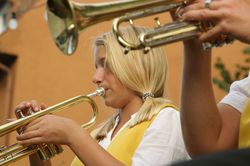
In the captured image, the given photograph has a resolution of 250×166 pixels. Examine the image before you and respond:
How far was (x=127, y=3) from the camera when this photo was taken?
3.77 feet

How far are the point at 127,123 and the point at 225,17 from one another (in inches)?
26.8

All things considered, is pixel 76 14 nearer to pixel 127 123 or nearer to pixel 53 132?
pixel 53 132

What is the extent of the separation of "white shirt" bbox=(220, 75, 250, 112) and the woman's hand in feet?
1.50

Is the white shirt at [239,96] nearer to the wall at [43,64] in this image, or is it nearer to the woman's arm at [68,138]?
the woman's arm at [68,138]

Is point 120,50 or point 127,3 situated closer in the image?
point 127,3

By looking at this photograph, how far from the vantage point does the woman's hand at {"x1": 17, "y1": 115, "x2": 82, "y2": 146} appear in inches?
59.6

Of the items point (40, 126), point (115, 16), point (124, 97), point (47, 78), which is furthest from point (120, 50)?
point (47, 78)

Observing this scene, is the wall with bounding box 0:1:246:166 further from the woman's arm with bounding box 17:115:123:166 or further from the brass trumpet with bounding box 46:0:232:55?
the brass trumpet with bounding box 46:0:232:55

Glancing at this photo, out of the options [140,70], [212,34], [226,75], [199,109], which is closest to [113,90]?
[140,70]

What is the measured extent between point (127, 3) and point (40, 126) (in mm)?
572

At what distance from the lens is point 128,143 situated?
1589 mm

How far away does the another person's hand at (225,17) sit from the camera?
1.09m

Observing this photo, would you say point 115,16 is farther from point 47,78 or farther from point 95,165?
point 47,78

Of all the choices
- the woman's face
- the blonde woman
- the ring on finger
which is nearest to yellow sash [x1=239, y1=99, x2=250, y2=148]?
the blonde woman
